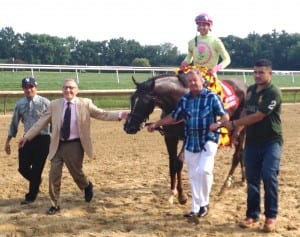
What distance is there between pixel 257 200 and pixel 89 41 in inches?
2435

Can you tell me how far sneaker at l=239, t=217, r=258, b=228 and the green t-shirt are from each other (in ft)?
3.04

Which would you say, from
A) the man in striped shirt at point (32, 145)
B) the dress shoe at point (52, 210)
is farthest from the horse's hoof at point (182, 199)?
the man in striped shirt at point (32, 145)

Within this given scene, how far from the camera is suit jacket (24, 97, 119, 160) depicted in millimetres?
6402

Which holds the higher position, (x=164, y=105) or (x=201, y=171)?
(x=164, y=105)

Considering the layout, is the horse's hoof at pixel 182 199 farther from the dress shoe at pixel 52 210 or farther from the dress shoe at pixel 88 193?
the dress shoe at pixel 52 210

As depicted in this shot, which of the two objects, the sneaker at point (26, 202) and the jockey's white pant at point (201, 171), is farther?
the sneaker at point (26, 202)

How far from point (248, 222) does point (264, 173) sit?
65 centimetres

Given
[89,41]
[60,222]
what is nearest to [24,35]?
[89,41]

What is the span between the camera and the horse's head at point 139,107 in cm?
636

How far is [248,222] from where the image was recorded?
5.80 metres

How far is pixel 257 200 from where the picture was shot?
19.3ft

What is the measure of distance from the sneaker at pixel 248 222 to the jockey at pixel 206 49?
2.58m

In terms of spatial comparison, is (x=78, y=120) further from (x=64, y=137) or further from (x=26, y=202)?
(x=26, y=202)

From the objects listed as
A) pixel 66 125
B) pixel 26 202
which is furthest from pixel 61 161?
pixel 26 202
